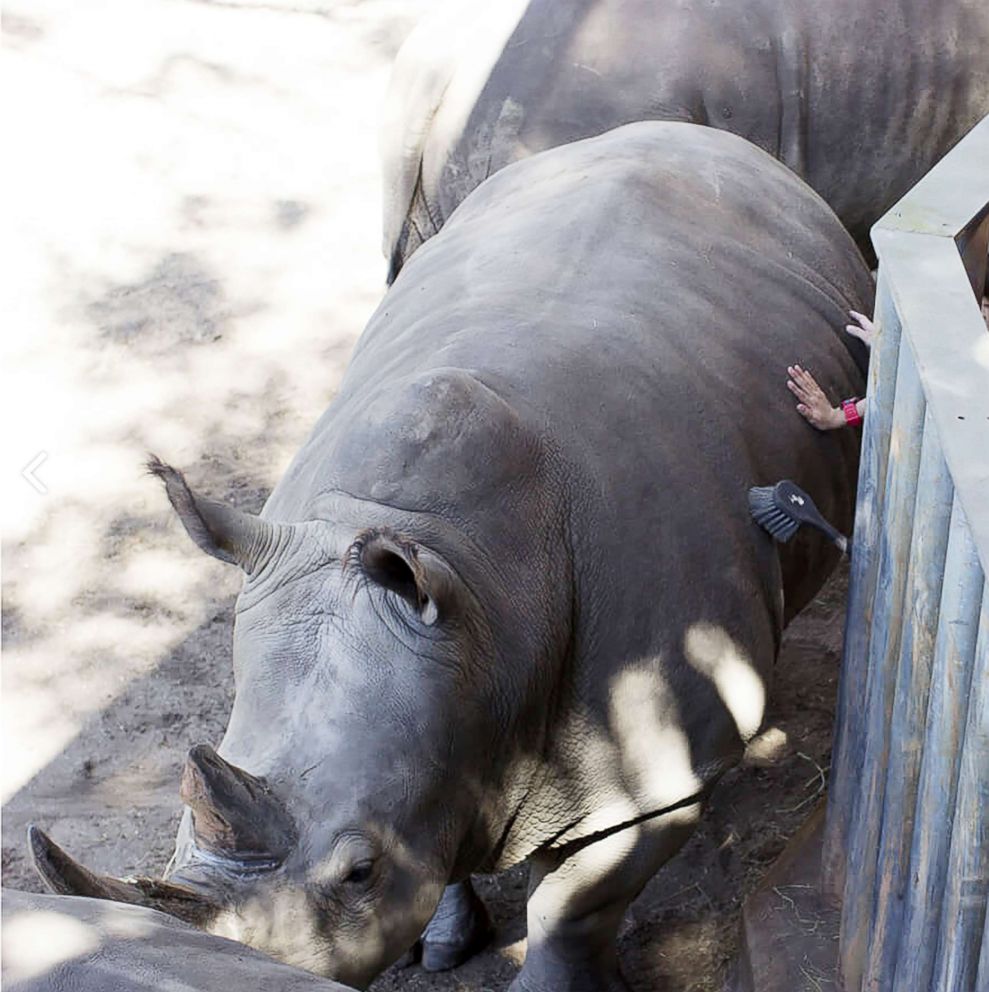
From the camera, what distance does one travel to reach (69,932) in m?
1.69

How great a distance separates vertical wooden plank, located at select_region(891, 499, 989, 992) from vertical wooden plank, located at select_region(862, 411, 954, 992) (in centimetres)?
5

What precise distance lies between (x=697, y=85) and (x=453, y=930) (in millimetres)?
2445

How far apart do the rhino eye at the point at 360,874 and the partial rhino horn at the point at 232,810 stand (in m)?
0.11

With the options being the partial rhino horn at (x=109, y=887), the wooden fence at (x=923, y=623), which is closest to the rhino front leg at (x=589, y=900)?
the wooden fence at (x=923, y=623)

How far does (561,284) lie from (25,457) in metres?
2.66

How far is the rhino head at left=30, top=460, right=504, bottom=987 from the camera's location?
232 centimetres

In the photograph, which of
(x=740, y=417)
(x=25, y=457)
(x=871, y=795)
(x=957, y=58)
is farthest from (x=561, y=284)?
(x=25, y=457)

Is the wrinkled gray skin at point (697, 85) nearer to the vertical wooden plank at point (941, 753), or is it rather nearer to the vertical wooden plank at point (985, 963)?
the vertical wooden plank at point (941, 753)


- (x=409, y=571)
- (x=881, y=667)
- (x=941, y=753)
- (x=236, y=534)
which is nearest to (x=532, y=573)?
(x=409, y=571)

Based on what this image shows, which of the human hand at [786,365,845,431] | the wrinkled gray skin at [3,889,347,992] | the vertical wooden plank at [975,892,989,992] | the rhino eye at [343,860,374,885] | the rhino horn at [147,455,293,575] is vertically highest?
the wrinkled gray skin at [3,889,347,992]

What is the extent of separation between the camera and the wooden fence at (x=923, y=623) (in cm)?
217

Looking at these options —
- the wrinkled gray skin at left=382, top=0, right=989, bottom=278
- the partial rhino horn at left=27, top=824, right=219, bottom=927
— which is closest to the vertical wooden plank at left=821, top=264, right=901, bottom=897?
the partial rhino horn at left=27, top=824, right=219, bottom=927

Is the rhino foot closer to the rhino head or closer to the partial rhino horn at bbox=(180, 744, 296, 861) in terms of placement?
the rhino head

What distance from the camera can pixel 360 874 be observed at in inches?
95.7
